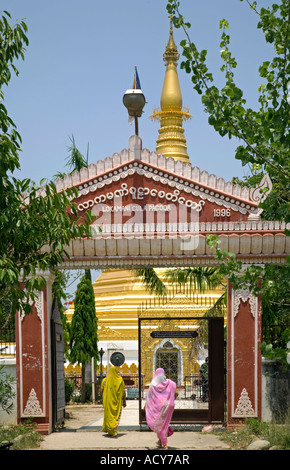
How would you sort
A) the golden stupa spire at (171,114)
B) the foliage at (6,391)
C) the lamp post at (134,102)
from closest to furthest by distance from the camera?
the foliage at (6,391), the lamp post at (134,102), the golden stupa spire at (171,114)

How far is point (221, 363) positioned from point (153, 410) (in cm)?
193

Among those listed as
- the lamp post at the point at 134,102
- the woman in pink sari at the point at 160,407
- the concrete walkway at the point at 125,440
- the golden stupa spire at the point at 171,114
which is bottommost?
the concrete walkway at the point at 125,440

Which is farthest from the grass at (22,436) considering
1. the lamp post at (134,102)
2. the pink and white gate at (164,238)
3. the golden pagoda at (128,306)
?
the golden pagoda at (128,306)

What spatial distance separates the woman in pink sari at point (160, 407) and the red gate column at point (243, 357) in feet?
4.49

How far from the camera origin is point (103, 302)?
23.8 meters

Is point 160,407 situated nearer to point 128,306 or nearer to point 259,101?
point 259,101

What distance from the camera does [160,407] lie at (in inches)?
423

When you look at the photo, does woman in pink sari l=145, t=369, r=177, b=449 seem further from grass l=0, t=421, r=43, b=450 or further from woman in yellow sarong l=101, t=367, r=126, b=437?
grass l=0, t=421, r=43, b=450

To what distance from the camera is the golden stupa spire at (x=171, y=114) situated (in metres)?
27.1

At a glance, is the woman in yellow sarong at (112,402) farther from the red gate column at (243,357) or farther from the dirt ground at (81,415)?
the red gate column at (243,357)

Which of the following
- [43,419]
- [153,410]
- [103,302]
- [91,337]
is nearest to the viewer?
[153,410]

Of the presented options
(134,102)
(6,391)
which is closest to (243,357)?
(6,391)
